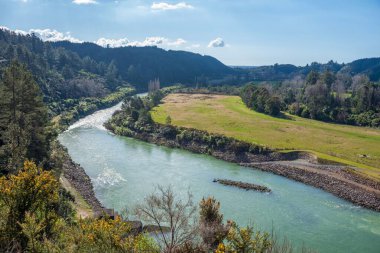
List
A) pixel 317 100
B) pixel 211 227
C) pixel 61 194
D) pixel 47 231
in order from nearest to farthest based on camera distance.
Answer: pixel 47 231
pixel 211 227
pixel 61 194
pixel 317 100

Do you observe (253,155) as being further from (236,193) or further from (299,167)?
(236,193)

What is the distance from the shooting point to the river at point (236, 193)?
127 feet

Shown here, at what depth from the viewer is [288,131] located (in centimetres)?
8100

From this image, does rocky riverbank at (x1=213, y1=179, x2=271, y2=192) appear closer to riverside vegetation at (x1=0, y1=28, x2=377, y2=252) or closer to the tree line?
riverside vegetation at (x1=0, y1=28, x2=377, y2=252)

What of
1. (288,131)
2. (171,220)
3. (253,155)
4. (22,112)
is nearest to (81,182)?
(22,112)

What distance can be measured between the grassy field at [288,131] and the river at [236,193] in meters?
11.3

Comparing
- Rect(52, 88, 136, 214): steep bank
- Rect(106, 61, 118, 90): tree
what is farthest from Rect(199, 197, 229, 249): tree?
Rect(106, 61, 118, 90): tree

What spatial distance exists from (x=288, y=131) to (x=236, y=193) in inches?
1415

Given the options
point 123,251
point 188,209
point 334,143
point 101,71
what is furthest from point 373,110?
point 101,71

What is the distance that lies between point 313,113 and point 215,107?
2923cm

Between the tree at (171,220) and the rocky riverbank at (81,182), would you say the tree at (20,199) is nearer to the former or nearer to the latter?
the tree at (171,220)

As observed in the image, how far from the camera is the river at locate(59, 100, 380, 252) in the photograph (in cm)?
3884

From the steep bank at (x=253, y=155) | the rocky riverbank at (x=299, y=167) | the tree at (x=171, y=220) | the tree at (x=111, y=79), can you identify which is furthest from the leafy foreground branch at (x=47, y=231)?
the tree at (x=111, y=79)

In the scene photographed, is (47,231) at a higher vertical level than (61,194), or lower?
higher
